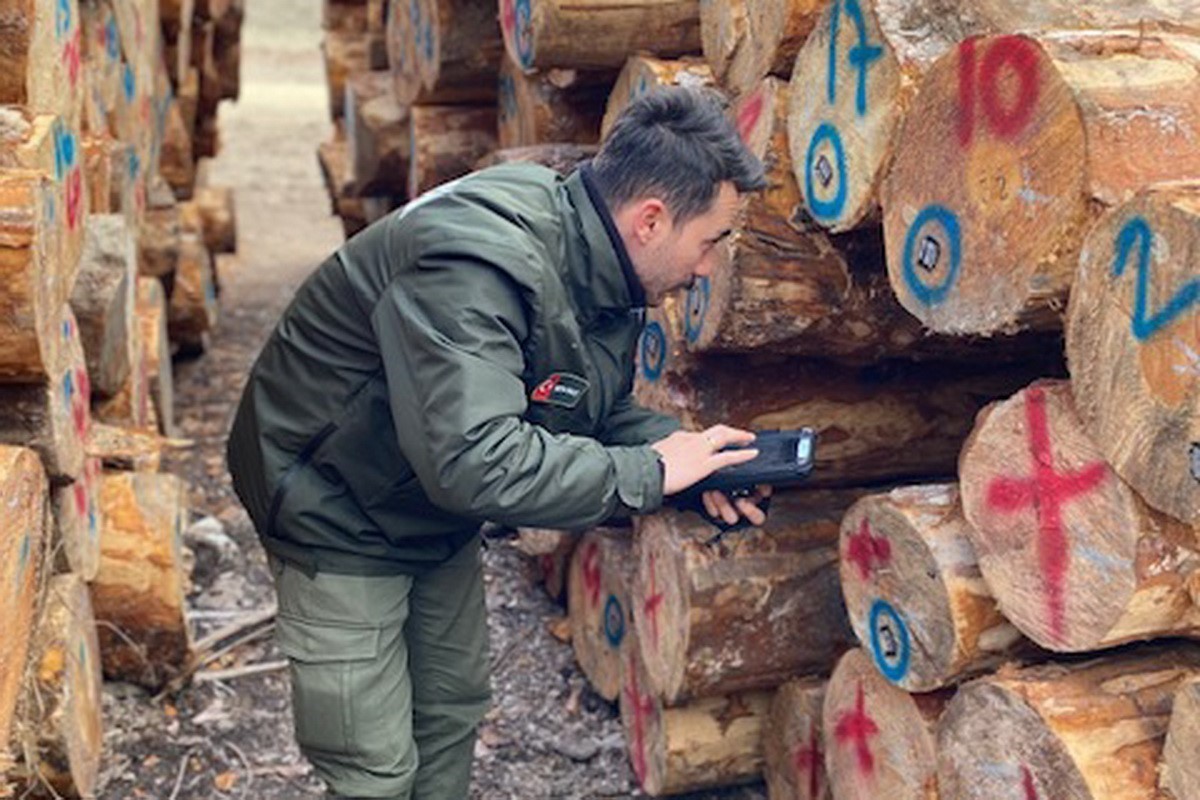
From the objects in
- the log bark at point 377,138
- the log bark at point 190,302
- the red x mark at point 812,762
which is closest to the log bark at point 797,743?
the red x mark at point 812,762

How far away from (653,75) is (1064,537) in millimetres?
1651

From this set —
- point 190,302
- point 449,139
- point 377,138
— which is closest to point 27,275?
point 449,139

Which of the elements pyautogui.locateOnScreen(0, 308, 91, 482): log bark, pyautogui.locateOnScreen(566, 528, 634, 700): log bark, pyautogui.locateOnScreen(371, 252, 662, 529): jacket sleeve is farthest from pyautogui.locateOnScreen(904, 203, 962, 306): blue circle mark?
pyautogui.locateOnScreen(0, 308, 91, 482): log bark

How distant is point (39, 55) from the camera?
10.0 feet

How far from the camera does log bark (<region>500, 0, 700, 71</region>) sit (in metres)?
3.57

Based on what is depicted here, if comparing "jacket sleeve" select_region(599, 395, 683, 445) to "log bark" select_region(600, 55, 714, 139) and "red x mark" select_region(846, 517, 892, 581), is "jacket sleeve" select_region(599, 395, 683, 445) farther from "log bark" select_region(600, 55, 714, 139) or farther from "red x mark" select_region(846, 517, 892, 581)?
"log bark" select_region(600, 55, 714, 139)

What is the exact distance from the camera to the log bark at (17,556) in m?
2.55

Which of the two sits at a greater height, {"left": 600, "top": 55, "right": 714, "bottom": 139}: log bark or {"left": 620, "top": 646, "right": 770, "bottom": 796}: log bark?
{"left": 600, "top": 55, "right": 714, "bottom": 139}: log bark

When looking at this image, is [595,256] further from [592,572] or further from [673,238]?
[592,572]

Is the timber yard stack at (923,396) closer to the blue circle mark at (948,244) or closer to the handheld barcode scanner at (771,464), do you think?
the blue circle mark at (948,244)

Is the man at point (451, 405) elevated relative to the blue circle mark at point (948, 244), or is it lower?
lower

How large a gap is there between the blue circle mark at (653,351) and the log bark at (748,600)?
357mm

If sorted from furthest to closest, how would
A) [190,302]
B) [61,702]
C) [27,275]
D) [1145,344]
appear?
[190,302] → [61,702] → [27,275] → [1145,344]

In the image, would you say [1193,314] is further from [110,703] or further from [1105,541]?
[110,703]
